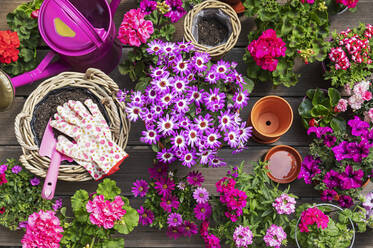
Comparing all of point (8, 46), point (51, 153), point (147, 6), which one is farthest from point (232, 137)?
point (8, 46)

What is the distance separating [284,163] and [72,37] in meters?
1.15

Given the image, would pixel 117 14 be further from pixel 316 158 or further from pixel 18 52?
pixel 316 158

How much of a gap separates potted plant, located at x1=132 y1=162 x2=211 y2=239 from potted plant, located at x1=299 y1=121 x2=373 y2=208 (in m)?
0.50

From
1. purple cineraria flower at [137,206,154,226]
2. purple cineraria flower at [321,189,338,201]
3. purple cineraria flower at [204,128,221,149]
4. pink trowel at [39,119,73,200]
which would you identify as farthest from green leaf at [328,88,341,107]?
pink trowel at [39,119,73,200]

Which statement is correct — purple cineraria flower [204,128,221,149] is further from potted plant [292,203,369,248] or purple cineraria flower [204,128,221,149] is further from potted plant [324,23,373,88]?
potted plant [324,23,373,88]

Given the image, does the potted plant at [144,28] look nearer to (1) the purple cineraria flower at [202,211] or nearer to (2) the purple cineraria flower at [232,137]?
(2) the purple cineraria flower at [232,137]

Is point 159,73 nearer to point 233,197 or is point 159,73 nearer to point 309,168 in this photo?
point 233,197

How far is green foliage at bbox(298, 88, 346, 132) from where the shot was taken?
163 centimetres

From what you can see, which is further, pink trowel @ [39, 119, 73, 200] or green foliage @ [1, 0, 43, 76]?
green foliage @ [1, 0, 43, 76]

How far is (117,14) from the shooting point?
1.77 m

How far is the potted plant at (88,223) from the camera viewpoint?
137 cm

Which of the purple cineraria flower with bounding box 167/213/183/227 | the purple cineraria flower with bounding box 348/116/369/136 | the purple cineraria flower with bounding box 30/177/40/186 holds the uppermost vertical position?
the purple cineraria flower with bounding box 348/116/369/136

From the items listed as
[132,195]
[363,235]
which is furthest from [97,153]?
[363,235]

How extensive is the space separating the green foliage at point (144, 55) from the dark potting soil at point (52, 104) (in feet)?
0.67
